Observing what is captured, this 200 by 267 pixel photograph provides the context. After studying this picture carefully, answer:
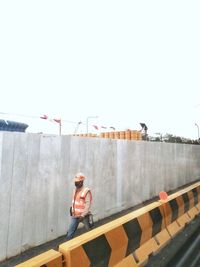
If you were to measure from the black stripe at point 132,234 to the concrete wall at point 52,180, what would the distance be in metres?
3.37

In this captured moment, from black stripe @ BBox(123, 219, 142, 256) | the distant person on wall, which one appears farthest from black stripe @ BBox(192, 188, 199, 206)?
black stripe @ BBox(123, 219, 142, 256)

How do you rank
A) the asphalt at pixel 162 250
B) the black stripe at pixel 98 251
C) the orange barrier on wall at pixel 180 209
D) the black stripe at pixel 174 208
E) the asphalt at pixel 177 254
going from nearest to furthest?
the black stripe at pixel 98 251, the asphalt at pixel 177 254, the asphalt at pixel 162 250, the orange barrier on wall at pixel 180 209, the black stripe at pixel 174 208

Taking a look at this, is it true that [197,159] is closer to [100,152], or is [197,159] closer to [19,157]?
[100,152]

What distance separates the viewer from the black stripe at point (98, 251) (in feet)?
10.3

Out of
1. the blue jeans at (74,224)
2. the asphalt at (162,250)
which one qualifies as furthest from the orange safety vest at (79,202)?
the asphalt at (162,250)

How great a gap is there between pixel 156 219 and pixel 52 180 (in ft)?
12.0

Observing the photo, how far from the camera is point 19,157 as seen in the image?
23.0ft

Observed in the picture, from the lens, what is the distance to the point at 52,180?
795cm

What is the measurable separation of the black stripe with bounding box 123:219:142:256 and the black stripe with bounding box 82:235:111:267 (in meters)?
0.49

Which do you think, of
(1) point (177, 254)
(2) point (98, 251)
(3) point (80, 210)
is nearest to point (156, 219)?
(1) point (177, 254)

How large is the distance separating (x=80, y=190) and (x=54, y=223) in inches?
60.5

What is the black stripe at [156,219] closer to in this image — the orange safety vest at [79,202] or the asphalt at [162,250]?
the asphalt at [162,250]

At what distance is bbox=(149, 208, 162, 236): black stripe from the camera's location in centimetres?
477

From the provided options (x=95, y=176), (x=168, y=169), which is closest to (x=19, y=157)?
(x=95, y=176)
